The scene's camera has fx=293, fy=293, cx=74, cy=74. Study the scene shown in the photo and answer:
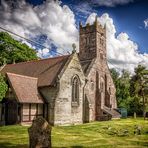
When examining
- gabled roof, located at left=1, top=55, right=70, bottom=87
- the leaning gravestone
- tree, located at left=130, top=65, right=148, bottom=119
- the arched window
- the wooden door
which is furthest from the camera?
tree, located at left=130, top=65, right=148, bottom=119

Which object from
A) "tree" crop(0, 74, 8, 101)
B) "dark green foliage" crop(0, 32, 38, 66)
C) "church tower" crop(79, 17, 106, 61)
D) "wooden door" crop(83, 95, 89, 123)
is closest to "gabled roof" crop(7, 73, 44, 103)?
"tree" crop(0, 74, 8, 101)

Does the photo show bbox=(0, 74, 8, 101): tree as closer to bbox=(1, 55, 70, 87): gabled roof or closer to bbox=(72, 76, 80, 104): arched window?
bbox=(1, 55, 70, 87): gabled roof

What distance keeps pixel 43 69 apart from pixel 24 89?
7434mm

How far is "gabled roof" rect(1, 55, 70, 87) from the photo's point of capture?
4369 cm

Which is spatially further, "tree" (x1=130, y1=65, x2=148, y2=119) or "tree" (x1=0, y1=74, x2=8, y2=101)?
"tree" (x1=130, y1=65, x2=148, y2=119)

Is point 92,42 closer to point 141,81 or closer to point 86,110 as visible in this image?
point 141,81

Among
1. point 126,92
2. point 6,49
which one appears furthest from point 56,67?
point 126,92

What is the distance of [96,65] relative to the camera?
5994cm

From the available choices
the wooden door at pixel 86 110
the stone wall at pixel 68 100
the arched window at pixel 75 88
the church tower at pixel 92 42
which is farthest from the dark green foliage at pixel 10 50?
the wooden door at pixel 86 110

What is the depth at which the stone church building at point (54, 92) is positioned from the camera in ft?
128

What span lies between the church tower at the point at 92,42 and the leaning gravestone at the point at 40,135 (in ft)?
151

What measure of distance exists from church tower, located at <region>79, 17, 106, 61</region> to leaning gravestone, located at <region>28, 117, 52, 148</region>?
46028mm

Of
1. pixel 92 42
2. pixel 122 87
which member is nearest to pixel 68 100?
pixel 92 42

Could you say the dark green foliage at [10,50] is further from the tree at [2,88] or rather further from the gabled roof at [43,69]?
the tree at [2,88]
